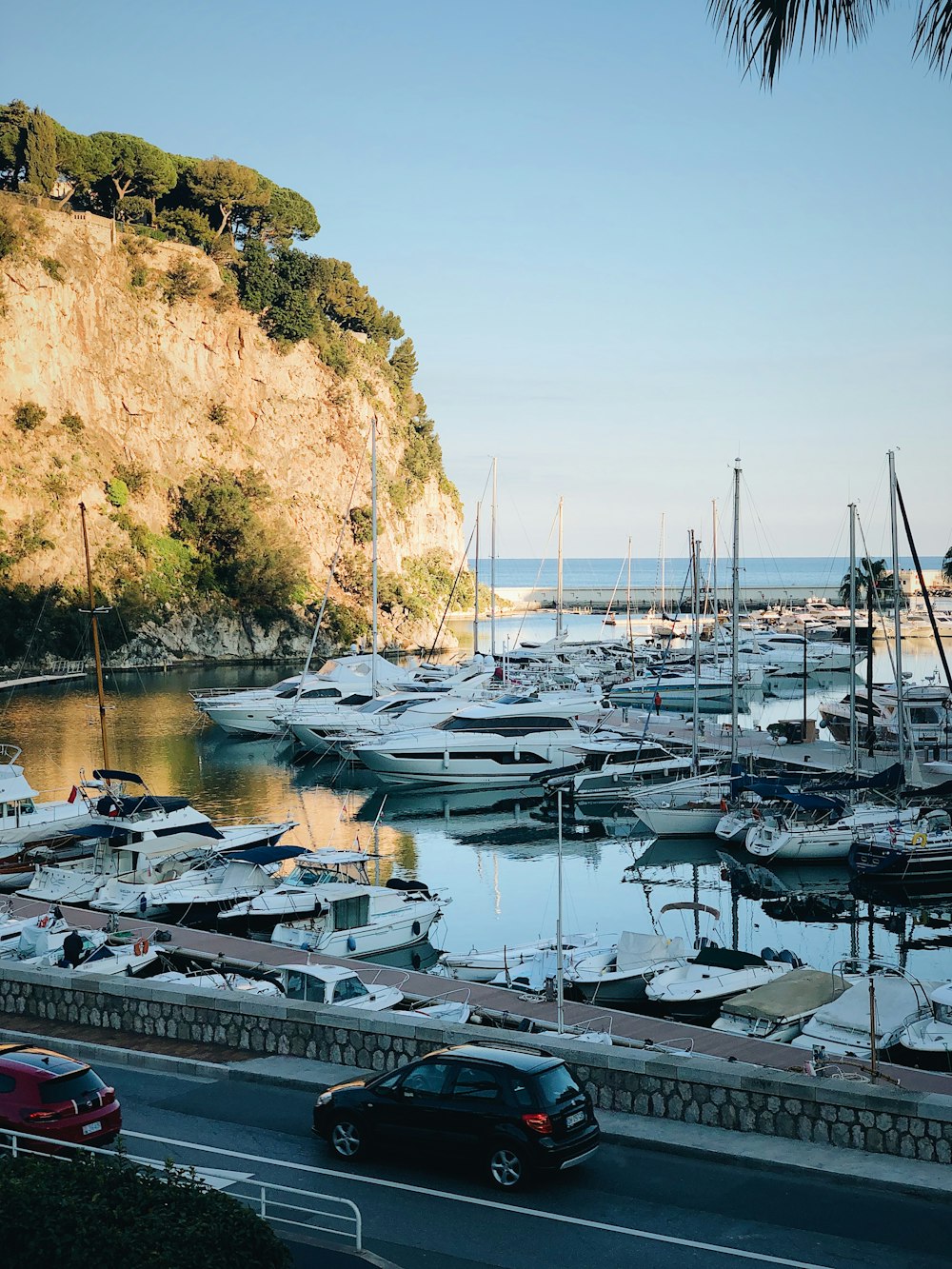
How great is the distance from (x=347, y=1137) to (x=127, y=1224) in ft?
12.9

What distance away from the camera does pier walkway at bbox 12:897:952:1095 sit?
58.1ft

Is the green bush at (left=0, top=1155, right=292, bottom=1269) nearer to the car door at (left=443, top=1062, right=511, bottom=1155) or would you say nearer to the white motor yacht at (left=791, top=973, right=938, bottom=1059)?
the car door at (left=443, top=1062, right=511, bottom=1155)

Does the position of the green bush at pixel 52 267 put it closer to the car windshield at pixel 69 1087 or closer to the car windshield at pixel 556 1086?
the car windshield at pixel 69 1087

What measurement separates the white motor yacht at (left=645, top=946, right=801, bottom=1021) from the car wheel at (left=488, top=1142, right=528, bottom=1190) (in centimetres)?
1329

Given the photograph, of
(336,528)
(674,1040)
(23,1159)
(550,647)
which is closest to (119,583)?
(336,528)

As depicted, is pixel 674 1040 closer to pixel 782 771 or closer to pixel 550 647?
pixel 782 771

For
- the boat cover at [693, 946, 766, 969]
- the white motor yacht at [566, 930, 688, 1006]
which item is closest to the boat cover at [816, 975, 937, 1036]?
the boat cover at [693, 946, 766, 969]

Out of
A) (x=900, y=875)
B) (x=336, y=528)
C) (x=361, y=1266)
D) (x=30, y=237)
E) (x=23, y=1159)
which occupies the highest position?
(x=30, y=237)

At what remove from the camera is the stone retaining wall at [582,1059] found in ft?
37.5

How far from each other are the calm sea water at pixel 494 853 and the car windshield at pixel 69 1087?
1910 cm

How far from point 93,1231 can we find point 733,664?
38861 millimetres

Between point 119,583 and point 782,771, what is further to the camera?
point 119,583

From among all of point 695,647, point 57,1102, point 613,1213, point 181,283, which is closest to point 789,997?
point 613,1213

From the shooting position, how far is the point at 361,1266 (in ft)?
28.8
